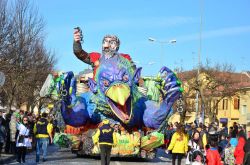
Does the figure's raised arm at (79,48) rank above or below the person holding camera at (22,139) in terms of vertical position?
above

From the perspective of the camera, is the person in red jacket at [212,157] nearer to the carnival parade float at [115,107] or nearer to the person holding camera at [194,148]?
the person holding camera at [194,148]

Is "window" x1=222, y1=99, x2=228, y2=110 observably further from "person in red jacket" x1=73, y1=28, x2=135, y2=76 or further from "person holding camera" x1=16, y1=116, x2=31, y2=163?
"person holding camera" x1=16, y1=116, x2=31, y2=163

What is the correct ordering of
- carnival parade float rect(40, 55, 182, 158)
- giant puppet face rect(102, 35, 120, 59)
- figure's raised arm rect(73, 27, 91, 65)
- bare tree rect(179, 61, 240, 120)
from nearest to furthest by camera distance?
carnival parade float rect(40, 55, 182, 158)
figure's raised arm rect(73, 27, 91, 65)
giant puppet face rect(102, 35, 120, 59)
bare tree rect(179, 61, 240, 120)

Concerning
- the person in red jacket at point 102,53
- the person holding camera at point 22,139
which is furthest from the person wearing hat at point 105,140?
the person in red jacket at point 102,53

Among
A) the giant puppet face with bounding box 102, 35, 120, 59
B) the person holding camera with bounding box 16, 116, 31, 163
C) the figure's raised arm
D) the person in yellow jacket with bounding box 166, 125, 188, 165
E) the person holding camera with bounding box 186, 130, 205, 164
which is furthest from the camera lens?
the giant puppet face with bounding box 102, 35, 120, 59

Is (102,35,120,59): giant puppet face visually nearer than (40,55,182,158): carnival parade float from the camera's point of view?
No

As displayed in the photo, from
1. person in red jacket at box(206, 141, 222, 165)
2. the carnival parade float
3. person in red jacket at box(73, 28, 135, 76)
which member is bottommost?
person in red jacket at box(206, 141, 222, 165)

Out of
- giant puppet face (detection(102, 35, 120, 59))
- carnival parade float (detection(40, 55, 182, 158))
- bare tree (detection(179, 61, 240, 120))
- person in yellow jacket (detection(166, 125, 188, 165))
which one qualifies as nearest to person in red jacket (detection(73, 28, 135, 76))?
giant puppet face (detection(102, 35, 120, 59))

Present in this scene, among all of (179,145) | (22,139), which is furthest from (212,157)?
(22,139)

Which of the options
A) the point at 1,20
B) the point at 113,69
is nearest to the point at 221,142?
the point at 113,69

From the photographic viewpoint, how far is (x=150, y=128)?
2334 centimetres

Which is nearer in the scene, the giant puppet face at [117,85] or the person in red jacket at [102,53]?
the giant puppet face at [117,85]

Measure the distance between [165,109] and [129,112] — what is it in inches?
76.9

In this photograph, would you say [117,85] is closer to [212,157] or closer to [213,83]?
[212,157]
